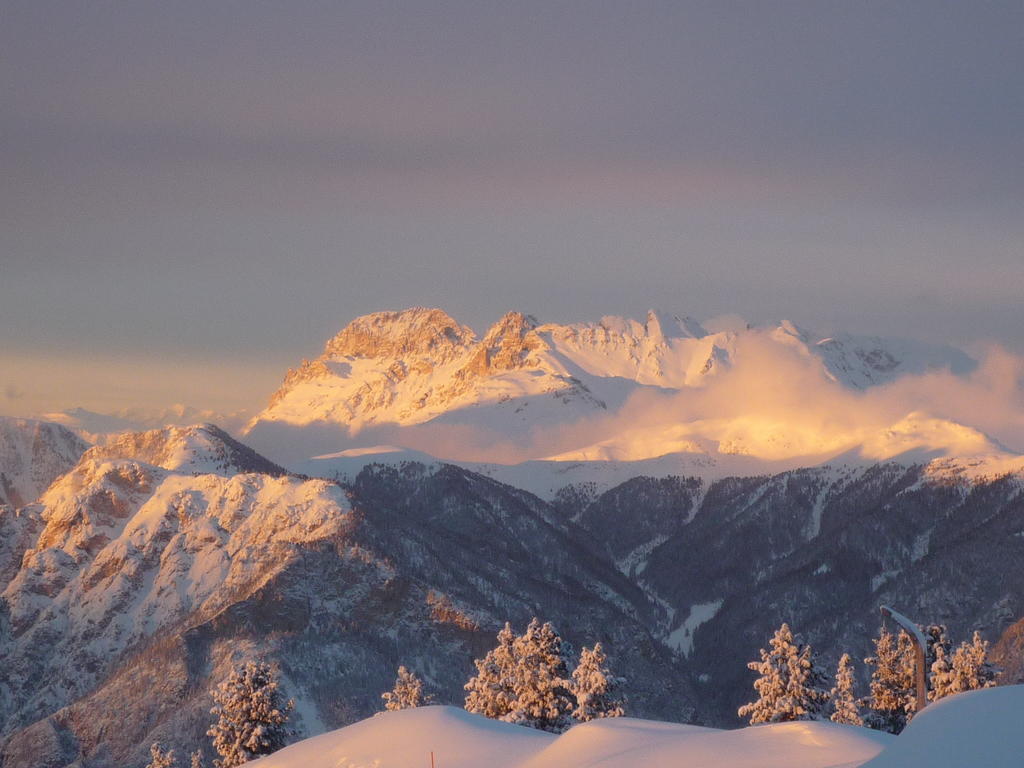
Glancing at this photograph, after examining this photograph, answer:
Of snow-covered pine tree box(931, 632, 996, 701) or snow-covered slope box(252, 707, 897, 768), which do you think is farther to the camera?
snow-covered pine tree box(931, 632, 996, 701)

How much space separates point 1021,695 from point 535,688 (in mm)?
53437

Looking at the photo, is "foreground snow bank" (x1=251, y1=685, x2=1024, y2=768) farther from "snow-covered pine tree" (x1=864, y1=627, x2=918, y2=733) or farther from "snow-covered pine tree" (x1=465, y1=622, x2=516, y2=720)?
"snow-covered pine tree" (x1=864, y1=627, x2=918, y2=733)

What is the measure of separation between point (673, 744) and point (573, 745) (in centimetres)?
476

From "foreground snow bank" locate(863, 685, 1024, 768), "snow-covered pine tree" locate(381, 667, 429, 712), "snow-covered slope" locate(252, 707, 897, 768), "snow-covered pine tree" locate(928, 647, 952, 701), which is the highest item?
"foreground snow bank" locate(863, 685, 1024, 768)

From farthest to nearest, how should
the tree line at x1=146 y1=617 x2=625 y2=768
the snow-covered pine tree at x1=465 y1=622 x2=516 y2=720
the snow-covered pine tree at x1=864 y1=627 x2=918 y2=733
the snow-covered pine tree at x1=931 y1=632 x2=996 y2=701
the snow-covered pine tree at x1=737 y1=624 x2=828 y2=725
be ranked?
the snow-covered pine tree at x1=465 y1=622 x2=516 y2=720
the snow-covered pine tree at x1=864 y1=627 x2=918 y2=733
the tree line at x1=146 y1=617 x2=625 y2=768
the snow-covered pine tree at x1=931 y1=632 x2=996 y2=701
the snow-covered pine tree at x1=737 y1=624 x2=828 y2=725

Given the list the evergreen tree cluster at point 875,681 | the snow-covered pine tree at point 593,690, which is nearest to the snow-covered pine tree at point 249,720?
the snow-covered pine tree at point 593,690

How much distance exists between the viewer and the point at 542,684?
9488cm

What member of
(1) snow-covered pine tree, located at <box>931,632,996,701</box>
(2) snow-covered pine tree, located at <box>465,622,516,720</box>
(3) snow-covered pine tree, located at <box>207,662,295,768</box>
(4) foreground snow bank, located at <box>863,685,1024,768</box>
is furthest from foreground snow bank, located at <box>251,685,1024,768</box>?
(1) snow-covered pine tree, located at <box>931,632,996,701</box>

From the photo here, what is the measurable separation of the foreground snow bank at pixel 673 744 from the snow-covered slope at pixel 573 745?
45mm

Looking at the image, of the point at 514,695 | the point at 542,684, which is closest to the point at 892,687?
the point at 542,684

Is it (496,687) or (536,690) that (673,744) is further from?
(496,687)

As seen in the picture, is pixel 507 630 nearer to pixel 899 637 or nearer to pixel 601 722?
pixel 899 637

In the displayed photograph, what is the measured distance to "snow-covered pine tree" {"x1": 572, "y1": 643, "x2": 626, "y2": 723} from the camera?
9362 centimetres

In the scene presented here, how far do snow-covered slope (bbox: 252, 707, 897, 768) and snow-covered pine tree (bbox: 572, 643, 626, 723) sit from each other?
23.0 meters
